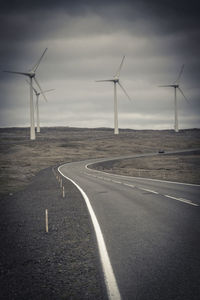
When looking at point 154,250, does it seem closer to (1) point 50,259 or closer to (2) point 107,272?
(2) point 107,272

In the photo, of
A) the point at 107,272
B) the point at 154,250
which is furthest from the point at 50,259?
the point at 154,250

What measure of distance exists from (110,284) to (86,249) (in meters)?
2.27

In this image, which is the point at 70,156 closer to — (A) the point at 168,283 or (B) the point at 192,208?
(B) the point at 192,208

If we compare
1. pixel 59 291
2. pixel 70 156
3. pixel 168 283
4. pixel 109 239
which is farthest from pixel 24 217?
pixel 70 156

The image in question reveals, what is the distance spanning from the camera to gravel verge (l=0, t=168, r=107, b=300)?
16.3 ft

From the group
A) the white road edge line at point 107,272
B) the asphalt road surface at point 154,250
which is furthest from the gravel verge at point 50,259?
the asphalt road surface at point 154,250

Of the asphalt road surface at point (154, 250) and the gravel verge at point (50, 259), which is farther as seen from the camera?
the gravel verge at point (50, 259)

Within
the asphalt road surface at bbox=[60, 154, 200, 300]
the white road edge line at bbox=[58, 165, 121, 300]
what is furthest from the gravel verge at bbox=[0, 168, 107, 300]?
the asphalt road surface at bbox=[60, 154, 200, 300]

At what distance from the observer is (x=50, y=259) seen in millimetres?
6641

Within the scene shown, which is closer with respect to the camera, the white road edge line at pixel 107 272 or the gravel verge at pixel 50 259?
the white road edge line at pixel 107 272

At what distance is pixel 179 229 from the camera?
8320 millimetres

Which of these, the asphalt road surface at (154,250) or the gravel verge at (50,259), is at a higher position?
the asphalt road surface at (154,250)

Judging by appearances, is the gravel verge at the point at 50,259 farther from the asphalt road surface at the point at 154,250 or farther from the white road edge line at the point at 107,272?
the asphalt road surface at the point at 154,250

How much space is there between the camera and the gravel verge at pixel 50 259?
4.98 meters
